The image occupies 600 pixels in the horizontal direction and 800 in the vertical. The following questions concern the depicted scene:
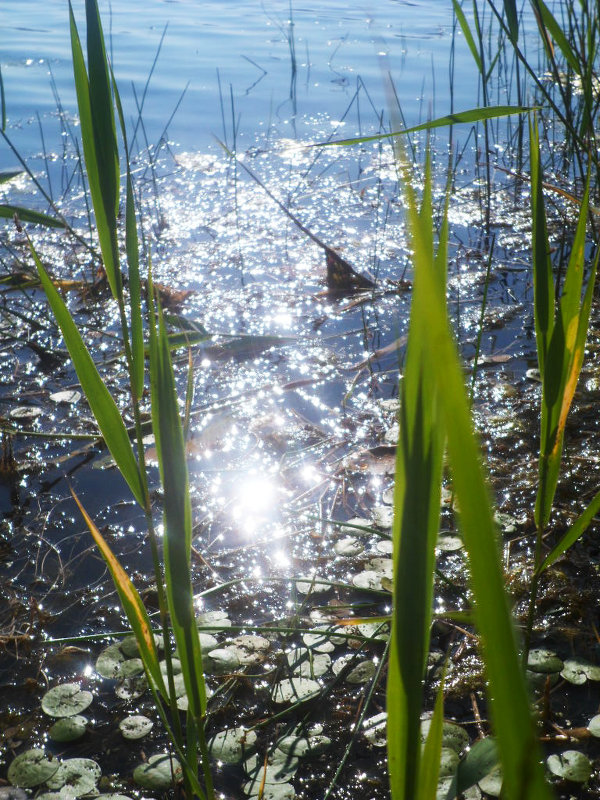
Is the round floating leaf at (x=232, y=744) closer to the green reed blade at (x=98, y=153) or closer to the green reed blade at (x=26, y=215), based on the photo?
the green reed blade at (x=98, y=153)

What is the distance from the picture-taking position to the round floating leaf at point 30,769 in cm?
116

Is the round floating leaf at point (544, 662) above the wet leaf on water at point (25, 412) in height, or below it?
below

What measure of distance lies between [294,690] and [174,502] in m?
0.75

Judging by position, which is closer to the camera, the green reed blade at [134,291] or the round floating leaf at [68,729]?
the green reed blade at [134,291]

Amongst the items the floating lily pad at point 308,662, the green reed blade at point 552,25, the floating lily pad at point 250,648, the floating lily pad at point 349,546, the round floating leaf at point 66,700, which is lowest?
the round floating leaf at point 66,700

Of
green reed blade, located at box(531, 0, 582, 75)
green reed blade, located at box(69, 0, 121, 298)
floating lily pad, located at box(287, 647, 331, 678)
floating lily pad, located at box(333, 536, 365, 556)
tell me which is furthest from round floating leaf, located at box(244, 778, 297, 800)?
green reed blade, located at box(531, 0, 582, 75)

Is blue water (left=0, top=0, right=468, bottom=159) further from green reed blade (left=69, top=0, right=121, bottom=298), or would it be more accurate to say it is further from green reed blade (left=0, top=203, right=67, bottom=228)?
green reed blade (left=69, top=0, right=121, bottom=298)

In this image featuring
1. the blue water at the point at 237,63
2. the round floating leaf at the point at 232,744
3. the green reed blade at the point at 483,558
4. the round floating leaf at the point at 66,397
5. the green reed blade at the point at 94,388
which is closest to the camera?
the green reed blade at the point at 483,558

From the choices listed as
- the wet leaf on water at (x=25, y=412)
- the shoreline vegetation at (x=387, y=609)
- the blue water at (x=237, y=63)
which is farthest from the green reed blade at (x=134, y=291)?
the blue water at (x=237, y=63)

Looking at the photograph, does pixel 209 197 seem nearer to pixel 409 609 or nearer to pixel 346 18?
pixel 409 609

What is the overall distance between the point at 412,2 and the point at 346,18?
1216 millimetres

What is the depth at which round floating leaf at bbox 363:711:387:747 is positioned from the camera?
3.98ft

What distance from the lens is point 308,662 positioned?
141 centimetres

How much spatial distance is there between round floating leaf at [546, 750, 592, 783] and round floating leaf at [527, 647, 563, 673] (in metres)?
0.19
